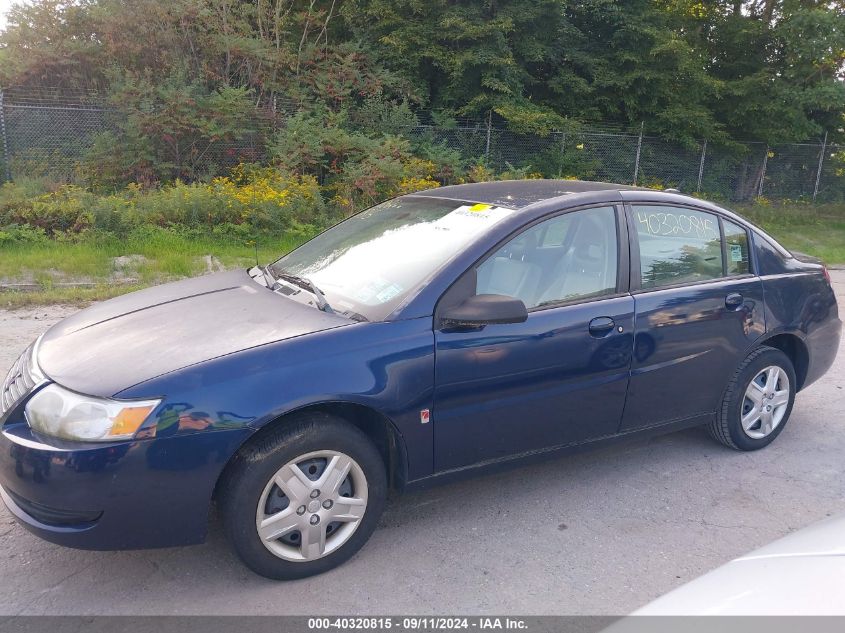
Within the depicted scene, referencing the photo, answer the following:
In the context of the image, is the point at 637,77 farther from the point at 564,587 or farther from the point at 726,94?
the point at 564,587

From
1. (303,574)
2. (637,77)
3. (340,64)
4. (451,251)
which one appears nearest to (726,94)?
(637,77)

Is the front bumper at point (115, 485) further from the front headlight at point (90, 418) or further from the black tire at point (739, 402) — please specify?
the black tire at point (739, 402)

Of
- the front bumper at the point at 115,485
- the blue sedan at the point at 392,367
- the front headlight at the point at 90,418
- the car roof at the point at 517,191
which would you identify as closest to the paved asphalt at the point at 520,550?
the blue sedan at the point at 392,367

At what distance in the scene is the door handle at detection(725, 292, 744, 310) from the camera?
4.18m

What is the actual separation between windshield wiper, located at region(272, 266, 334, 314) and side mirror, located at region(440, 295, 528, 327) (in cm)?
56

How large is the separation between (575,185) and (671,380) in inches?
48.7

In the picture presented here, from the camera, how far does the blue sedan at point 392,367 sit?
9.08 feet

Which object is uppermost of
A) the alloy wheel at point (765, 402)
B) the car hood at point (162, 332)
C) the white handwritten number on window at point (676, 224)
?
the white handwritten number on window at point (676, 224)

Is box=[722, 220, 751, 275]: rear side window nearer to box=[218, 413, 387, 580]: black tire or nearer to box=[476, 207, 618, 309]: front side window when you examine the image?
box=[476, 207, 618, 309]: front side window

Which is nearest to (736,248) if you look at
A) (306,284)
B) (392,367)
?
(392,367)

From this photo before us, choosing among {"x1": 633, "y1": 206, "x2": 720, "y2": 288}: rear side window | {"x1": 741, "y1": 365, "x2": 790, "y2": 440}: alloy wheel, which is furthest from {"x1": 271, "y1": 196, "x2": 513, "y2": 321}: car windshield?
{"x1": 741, "y1": 365, "x2": 790, "y2": 440}: alloy wheel

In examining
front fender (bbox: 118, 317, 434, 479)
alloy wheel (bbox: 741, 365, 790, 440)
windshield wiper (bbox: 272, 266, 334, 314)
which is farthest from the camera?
alloy wheel (bbox: 741, 365, 790, 440)

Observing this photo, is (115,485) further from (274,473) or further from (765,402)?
(765,402)

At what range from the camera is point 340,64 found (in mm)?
15508
